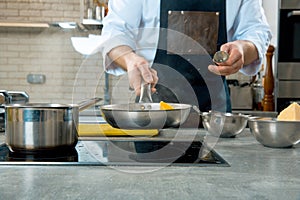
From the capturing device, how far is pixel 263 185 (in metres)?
0.56

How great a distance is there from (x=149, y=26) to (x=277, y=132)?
775 millimetres

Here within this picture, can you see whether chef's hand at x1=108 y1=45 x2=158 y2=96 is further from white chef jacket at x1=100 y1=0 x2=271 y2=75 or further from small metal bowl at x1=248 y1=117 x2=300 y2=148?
small metal bowl at x1=248 y1=117 x2=300 y2=148

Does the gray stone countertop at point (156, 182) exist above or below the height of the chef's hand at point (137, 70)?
below

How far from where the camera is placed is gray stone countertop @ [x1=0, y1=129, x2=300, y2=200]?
0.51m

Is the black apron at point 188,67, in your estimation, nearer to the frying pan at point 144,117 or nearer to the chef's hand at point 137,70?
the chef's hand at point 137,70

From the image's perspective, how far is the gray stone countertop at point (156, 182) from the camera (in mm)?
512

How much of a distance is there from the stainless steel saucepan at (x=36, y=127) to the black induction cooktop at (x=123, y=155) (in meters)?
0.02

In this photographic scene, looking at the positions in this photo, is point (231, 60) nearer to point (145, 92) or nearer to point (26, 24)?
point (145, 92)

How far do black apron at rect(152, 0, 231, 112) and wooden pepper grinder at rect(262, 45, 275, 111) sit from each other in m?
1.05

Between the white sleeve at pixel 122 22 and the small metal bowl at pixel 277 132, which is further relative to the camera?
the white sleeve at pixel 122 22

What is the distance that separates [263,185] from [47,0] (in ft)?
9.27

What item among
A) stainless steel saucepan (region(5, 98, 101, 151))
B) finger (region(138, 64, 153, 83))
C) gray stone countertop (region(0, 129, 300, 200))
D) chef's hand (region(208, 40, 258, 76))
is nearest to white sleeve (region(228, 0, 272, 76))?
chef's hand (region(208, 40, 258, 76))

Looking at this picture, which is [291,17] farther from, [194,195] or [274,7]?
[194,195]

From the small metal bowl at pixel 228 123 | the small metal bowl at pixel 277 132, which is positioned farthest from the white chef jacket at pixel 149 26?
the small metal bowl at pixel 277 132
